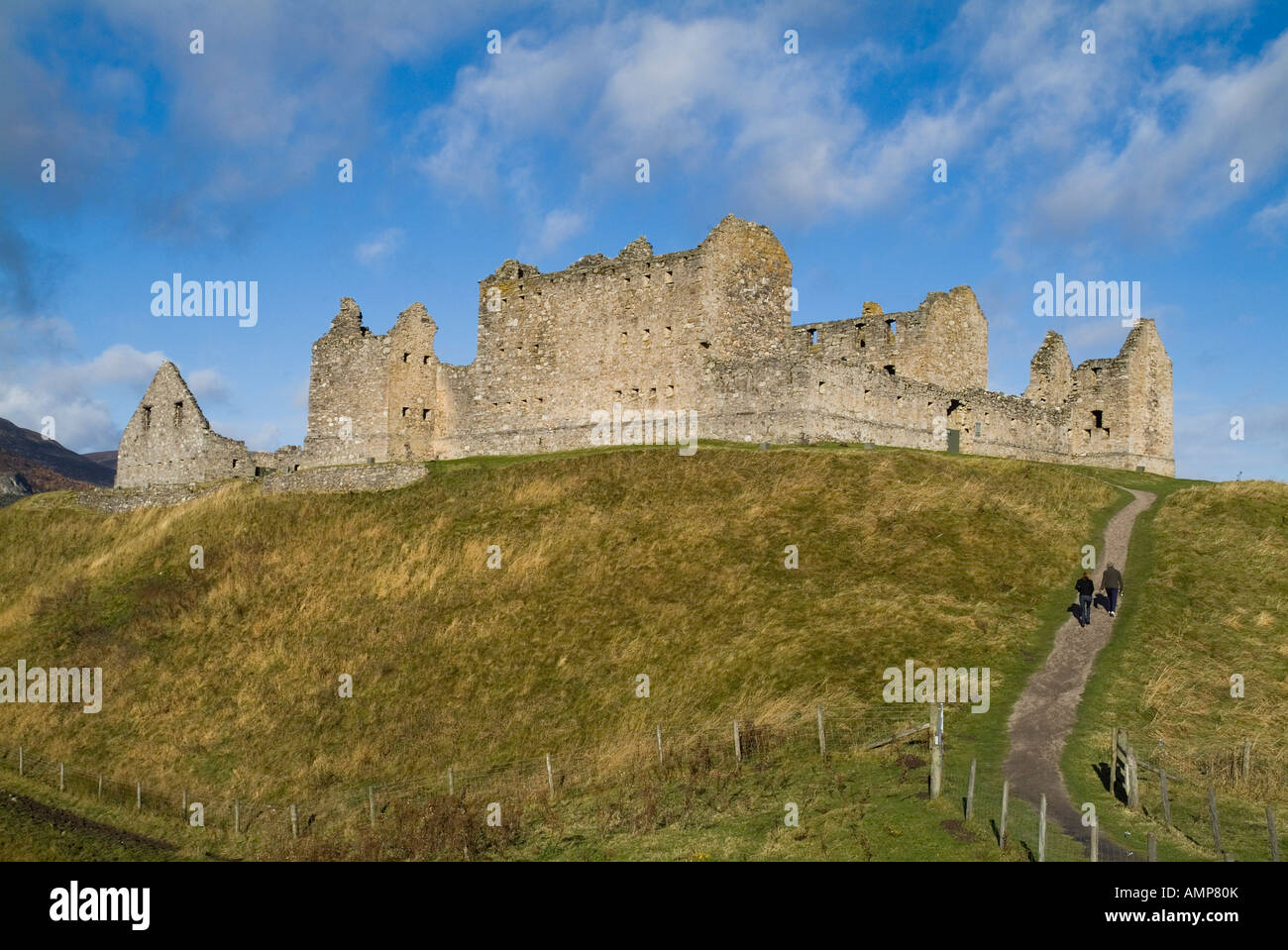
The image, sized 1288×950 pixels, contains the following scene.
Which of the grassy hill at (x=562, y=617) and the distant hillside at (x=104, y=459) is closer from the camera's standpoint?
the grassy hill at (x=562, y=617)

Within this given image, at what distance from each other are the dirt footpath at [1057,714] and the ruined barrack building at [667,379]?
18181 mm

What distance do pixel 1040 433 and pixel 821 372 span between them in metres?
15.9

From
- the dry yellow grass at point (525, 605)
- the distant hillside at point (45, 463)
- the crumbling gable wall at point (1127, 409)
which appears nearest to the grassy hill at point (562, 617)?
the dry yellow grass at point (525, 605)

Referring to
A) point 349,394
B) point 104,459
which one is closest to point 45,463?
point 104,459

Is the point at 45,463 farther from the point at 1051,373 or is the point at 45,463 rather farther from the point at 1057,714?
the point at 1057,714

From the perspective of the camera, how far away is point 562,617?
126 feet

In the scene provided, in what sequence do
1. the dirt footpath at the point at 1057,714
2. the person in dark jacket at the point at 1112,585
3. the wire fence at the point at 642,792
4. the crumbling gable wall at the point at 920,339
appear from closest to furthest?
the wire fence at the point at 642,792, the dirt footpath at the point at 1057,714, the person in dark jacket at the point at 1112,585, the crumbling gable wall at the point at 920,339

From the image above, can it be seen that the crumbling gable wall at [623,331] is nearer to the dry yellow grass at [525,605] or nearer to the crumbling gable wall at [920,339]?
the crumbling gable wall at [920,339]

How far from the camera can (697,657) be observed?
1348 inches

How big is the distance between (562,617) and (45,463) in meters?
123

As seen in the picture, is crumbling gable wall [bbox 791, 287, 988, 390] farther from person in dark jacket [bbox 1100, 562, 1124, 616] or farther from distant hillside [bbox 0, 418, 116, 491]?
distant hillside [bbox 0, 418, 116, 491]

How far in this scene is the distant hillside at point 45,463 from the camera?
420 feet

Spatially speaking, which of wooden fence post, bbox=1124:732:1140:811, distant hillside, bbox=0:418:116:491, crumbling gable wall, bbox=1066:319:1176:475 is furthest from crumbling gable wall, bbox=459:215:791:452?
distant hillside, bbox=0:418:116:491
